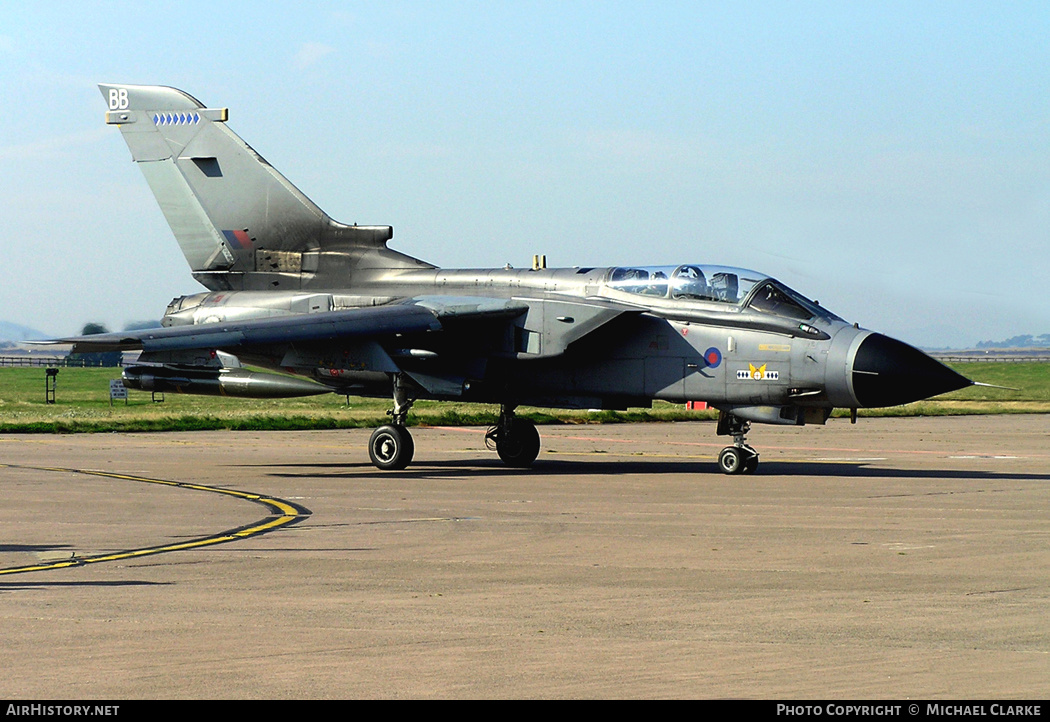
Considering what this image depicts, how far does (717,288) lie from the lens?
1927 cm

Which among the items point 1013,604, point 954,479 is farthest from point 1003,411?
point 1013,604

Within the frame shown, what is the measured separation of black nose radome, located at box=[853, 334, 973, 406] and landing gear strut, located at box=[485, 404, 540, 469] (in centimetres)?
645

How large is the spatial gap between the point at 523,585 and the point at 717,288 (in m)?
10.8

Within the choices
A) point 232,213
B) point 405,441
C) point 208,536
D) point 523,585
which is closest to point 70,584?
point 208,536

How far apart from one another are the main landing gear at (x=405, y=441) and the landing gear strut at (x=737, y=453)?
12.4 ft

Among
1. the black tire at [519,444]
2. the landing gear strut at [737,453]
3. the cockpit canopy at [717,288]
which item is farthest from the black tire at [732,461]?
the black tire at [519,444]

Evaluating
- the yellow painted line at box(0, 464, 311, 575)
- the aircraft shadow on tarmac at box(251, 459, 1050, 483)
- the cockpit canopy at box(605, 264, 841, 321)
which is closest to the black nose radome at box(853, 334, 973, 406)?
the cockpit canopy at box(605, 264, 841, 321)

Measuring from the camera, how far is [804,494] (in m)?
16.4

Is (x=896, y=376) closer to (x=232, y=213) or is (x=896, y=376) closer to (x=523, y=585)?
(x=523, y=585)

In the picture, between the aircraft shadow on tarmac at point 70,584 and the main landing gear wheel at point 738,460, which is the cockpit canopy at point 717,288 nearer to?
the main landing gear wheel at point 738,460

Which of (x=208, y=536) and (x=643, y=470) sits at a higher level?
(x=643, y=470)

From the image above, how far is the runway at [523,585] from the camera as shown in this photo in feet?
20.8

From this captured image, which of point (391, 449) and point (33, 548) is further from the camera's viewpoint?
point (391, 449)

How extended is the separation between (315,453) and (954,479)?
1213 centimetres
